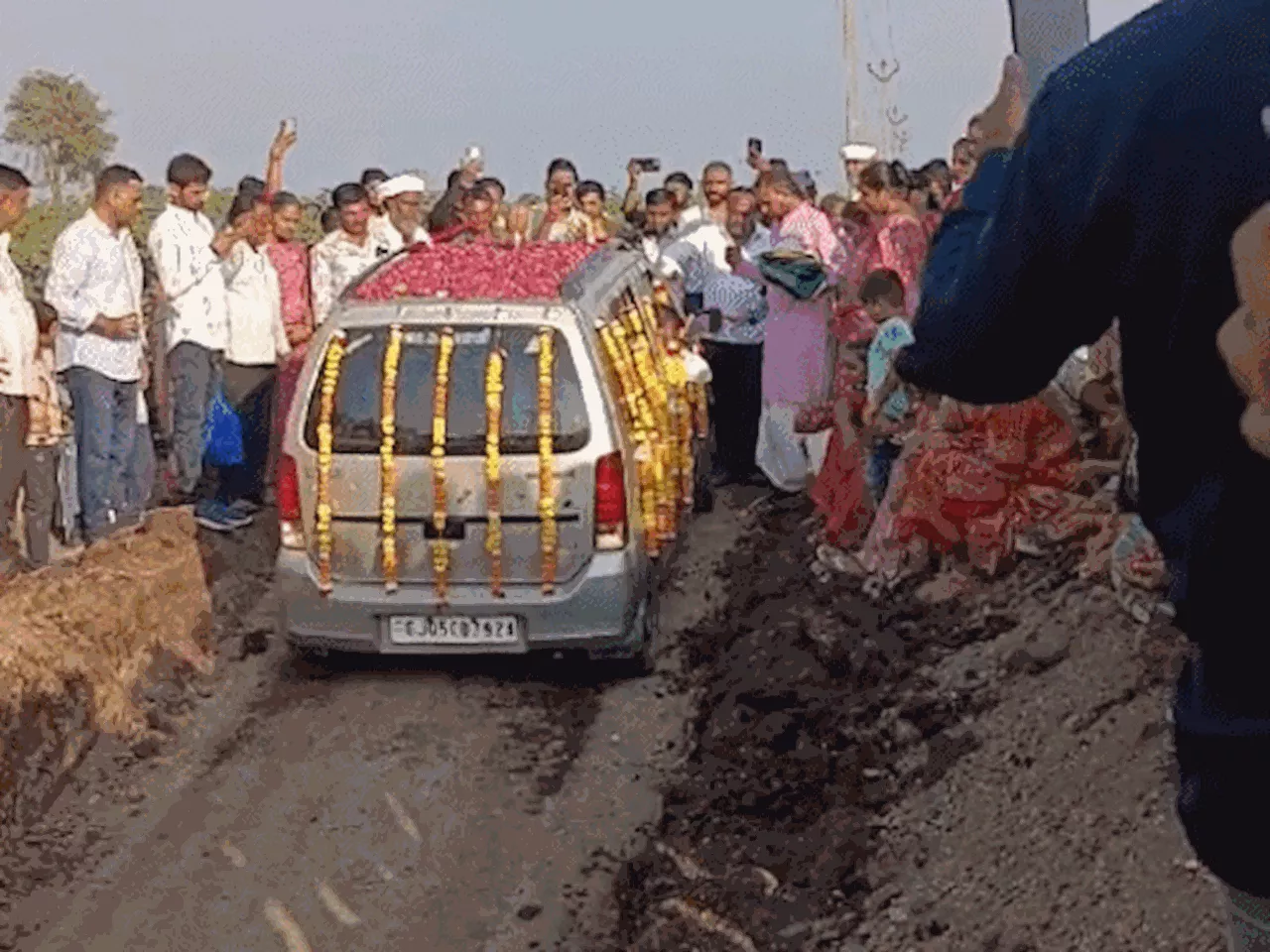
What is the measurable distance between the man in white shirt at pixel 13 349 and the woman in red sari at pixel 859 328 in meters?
4.19

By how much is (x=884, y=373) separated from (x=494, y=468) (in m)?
1.93

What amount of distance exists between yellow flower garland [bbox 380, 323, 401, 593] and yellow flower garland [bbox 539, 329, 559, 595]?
65cm

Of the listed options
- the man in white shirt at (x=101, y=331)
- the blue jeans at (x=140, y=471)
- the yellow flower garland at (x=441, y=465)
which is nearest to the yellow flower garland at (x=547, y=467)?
the yellow flower garland at (x=441, y=465)

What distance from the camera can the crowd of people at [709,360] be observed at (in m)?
8.61

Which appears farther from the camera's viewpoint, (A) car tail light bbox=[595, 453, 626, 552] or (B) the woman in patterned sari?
(A) car tail light bbox=[595, 453, 626, 552]

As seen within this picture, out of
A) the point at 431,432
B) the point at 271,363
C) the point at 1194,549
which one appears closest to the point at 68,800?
the point at 431,432

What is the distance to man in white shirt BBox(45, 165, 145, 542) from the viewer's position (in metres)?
10.6

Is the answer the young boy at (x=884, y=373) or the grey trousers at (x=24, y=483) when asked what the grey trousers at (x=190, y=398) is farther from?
the young boy at (x=884, y=373)

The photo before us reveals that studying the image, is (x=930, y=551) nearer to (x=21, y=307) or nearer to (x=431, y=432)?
(x=431, y=432)

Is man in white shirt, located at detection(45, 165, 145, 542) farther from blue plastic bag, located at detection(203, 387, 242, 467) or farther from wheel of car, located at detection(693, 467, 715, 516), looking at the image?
wheel of car, located at detection(693, 467, 715, 516)

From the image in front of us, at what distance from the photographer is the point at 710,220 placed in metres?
15.0

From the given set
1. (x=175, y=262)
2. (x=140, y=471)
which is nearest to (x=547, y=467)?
(x=140, y=471)

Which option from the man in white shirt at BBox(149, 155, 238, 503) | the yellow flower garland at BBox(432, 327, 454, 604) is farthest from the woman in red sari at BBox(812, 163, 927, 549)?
the man in white shirt at BBox(149, 155, 238, 503)

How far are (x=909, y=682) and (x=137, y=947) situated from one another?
317 centimetres
